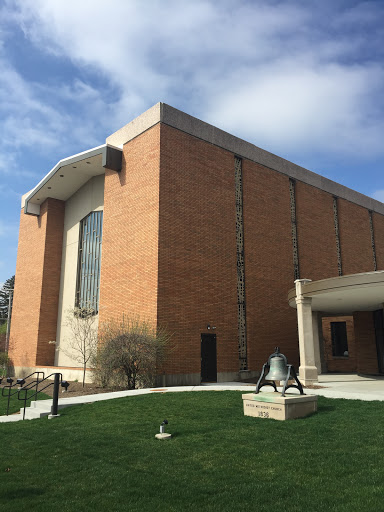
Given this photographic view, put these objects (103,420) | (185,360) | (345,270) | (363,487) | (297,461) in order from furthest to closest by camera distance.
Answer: (345,270), (185,360), (103,420), (297,461), (363,487)

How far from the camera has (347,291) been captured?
1775 cm

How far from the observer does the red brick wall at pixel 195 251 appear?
20.8 metres

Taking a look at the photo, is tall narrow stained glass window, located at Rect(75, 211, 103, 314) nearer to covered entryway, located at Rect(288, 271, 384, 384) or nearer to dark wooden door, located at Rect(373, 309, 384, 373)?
covered entryway, located at Rect(288, 271, 384, 384)

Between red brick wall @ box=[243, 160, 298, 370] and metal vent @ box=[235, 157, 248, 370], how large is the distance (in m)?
0.27

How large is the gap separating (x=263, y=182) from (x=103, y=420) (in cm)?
1983

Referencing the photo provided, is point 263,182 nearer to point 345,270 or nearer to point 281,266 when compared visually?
point 281,266

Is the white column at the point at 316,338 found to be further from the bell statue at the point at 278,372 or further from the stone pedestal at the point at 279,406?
the stone pedestal at the point at 279,406

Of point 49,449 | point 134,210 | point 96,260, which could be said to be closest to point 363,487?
point 49,449

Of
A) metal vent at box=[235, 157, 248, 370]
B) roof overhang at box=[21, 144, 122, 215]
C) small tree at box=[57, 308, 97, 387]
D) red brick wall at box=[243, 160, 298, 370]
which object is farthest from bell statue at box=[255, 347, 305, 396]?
roof overhang at box=[21, 144, 122, 215]

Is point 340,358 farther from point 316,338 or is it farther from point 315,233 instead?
point 315,233

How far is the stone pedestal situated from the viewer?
9844 mm

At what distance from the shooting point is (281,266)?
2716cm

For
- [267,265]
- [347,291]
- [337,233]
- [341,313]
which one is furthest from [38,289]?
[337,233]

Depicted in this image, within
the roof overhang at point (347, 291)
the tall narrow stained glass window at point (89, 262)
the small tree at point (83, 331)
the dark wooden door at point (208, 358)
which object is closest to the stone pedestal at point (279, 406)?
the roof overhang at point (347, 291)
